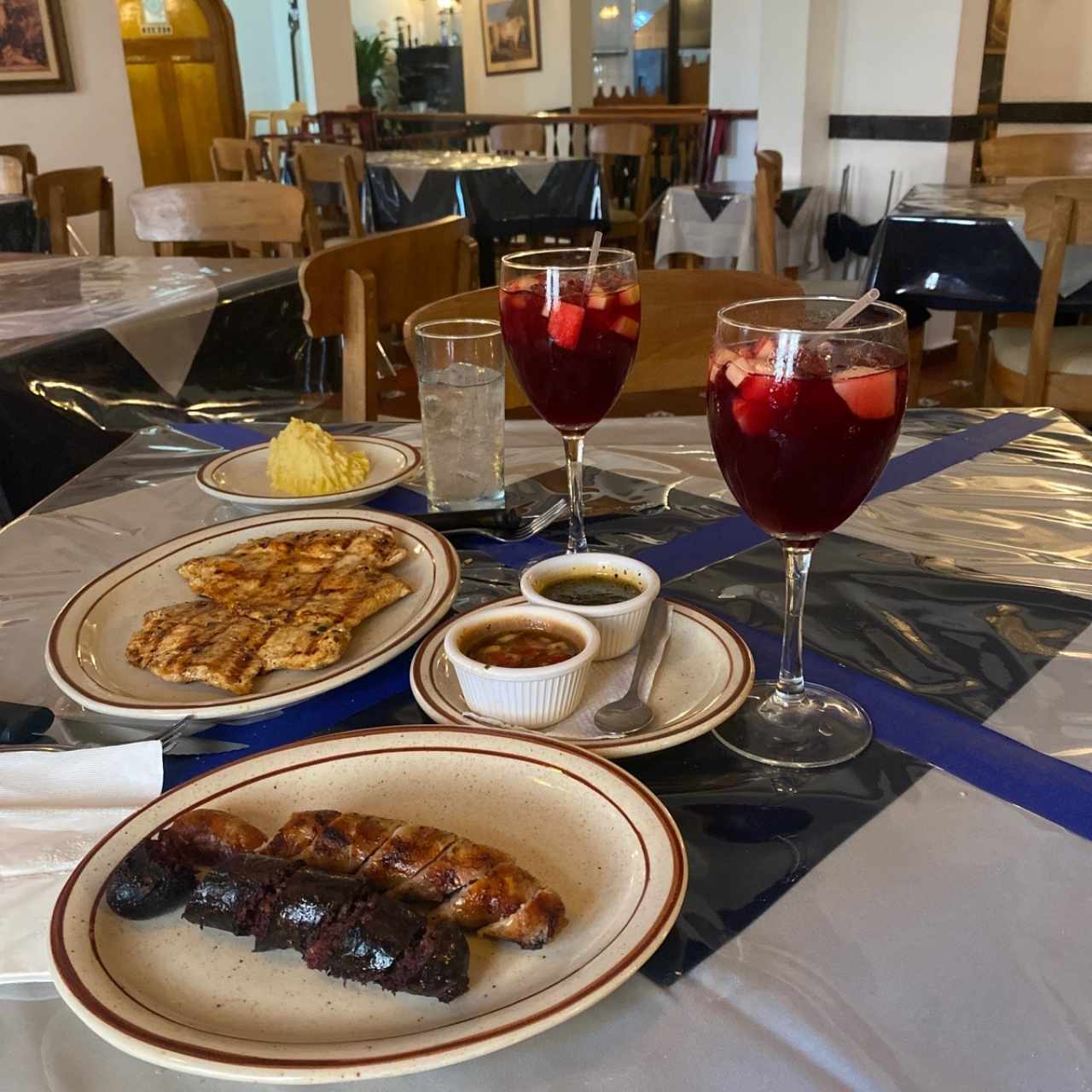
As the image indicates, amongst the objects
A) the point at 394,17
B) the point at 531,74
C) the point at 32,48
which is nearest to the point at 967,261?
the point at 32,48

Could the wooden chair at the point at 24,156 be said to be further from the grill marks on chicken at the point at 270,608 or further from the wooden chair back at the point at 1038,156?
the grill marks on chicken at the point at 270,608

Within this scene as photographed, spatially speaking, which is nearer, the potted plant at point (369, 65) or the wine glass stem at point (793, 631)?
the wine glass stem at point (793, 631)

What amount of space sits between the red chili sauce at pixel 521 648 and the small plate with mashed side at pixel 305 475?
40cm

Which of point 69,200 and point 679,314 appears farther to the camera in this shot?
point 69,200

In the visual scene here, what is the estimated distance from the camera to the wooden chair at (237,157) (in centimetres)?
515

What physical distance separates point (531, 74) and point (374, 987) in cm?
1027

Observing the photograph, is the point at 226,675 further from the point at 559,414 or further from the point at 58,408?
the point at 58,408

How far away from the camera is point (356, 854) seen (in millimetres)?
469

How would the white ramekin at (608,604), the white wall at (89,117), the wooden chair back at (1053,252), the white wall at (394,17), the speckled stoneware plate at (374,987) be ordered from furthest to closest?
1. the white wall at (394,17)
2. the white wall at (89,117)
3. the wooden chair back at (1053,252)
4. the white ramekin at (608,604)
5. the speckled stoneware plate at (374,987)

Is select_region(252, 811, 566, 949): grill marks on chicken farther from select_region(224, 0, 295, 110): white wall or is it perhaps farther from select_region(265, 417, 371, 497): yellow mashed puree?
select_region(224, 0, 295, 110): white wall

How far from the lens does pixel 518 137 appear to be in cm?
617

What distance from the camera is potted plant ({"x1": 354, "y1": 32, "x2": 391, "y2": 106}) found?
990cm

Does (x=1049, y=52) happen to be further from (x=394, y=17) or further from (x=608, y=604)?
(x=394, y=17)

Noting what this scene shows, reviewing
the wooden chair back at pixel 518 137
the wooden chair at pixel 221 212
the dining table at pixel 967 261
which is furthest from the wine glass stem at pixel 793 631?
the wooden chair back at pixel 518 137
